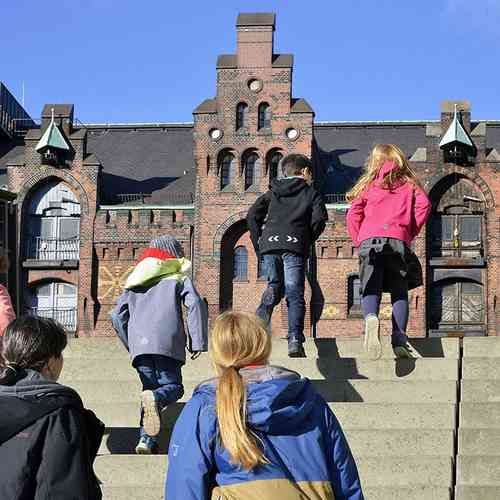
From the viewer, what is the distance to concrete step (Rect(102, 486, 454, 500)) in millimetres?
7523

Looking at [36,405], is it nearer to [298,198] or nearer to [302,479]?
[302,479]

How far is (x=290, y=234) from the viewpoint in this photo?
10.5 m

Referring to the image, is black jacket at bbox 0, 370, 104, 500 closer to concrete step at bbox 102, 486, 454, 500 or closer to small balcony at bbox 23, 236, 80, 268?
concrete step at bbox 102, 486, 454, 500

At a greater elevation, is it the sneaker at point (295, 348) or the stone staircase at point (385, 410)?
the sneaker at point (295, 348)

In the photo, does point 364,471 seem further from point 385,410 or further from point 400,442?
point 385,410

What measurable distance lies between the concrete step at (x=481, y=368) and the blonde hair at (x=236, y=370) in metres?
5.50

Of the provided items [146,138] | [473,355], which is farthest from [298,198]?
[146,138]

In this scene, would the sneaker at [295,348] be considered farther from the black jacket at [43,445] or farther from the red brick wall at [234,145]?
the red brick wall at [234,145]

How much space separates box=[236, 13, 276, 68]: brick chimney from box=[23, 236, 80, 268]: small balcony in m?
7.79

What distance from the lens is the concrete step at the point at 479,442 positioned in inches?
324

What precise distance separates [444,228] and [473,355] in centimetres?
2676

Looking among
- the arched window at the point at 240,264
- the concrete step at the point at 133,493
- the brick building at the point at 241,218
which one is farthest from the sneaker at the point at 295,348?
the arched window at the point at 240,264

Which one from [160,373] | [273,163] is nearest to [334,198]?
[273,163]

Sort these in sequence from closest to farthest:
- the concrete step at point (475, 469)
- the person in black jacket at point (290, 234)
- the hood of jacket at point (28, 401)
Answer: the hood of jacket at point (28, 401) → the concrete step at point (475, 469) → the person in black jacket at point (290, 234)
